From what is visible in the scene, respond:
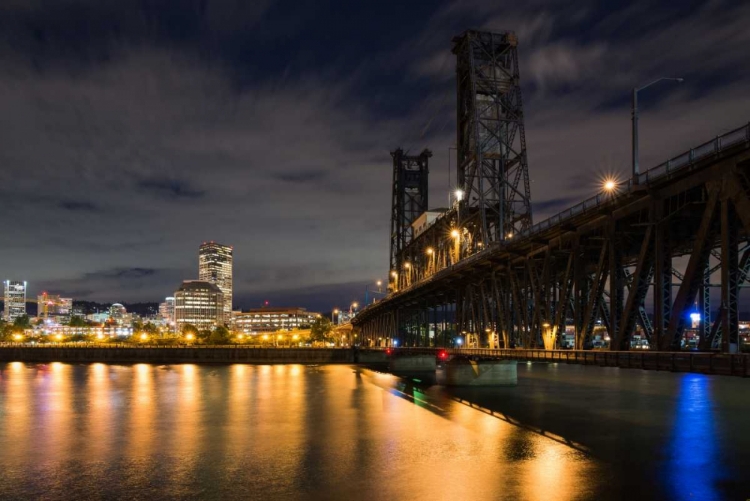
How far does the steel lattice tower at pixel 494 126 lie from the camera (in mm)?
94312

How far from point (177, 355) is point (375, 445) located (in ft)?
455

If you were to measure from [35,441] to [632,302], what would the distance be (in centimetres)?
3703

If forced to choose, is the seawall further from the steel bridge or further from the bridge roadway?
the bridge roadway

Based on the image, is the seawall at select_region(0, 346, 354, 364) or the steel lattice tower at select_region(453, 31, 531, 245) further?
the seawall at select_region(0, 346, 354, 364)

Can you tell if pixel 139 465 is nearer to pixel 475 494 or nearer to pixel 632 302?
pixel 475 494

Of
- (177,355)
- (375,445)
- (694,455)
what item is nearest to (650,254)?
(694,455)

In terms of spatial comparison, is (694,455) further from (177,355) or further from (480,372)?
(177,355)

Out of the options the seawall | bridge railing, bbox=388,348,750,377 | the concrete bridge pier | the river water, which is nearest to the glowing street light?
bridge railing, bbox=388,348,750,377

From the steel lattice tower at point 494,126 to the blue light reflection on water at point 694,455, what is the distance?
38.1 metres

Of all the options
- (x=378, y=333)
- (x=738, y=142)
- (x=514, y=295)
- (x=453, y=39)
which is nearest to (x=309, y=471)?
(x=738, y=142)

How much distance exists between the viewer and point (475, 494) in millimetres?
29125

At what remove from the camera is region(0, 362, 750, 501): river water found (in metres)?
30.6

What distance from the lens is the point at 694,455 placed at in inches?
1506

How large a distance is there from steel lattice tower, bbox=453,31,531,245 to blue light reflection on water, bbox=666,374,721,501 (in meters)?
38.1
